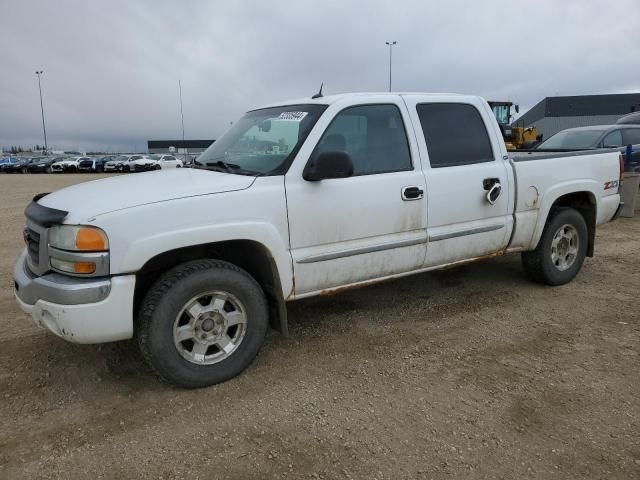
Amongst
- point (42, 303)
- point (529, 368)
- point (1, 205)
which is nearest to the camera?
point (42, 303)

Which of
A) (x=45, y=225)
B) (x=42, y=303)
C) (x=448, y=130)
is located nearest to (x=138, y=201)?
(x=45, y=225)

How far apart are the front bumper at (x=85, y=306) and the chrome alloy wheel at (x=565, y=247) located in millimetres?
4033

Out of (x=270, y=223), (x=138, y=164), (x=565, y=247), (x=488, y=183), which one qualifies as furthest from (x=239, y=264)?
(x=138, y=164)

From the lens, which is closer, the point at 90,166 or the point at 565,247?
the point at 565,247

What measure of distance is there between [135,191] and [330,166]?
1242 mm

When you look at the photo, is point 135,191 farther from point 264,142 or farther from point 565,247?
point 565,247

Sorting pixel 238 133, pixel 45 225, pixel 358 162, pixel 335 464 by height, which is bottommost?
pixel 335 464

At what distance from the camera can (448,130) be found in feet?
13.6

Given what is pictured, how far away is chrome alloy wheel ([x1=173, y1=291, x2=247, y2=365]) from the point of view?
10.1ft

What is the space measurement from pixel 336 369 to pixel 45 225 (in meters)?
2.05

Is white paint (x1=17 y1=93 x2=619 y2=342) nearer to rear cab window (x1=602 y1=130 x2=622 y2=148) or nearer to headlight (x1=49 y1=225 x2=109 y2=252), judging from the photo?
headlight (x1=49 y1=225 x2=109 y2=252)

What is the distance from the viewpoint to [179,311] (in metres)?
3.01

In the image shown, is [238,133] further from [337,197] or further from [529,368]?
[529,368]

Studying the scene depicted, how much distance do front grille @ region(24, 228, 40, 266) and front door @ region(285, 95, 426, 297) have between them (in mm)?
1568
